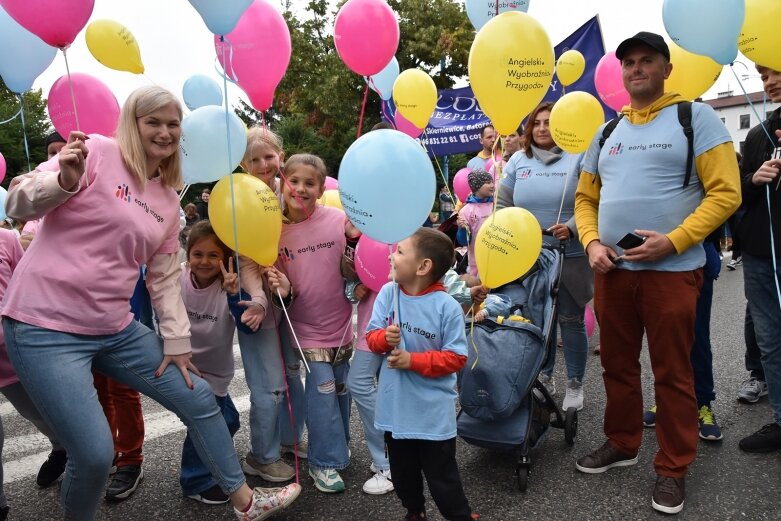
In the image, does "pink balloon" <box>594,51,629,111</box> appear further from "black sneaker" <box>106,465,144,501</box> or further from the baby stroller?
"black sneaker" <box>106,465,144,501</box>

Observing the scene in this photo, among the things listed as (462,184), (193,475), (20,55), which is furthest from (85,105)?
(462,184)

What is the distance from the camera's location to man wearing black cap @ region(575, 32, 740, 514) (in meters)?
2.44

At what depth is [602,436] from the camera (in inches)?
A: 126

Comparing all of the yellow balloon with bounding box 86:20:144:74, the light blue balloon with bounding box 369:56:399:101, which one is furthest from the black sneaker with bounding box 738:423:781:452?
the yellow balloon with bounding box 86:20:144:74

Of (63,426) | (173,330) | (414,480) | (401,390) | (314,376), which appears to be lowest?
(414,480)

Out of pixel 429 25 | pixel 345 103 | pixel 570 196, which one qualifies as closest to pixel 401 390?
pixel 570 196

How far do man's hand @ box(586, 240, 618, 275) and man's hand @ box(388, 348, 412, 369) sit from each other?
1.20 metres

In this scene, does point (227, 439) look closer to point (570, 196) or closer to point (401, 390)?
point (401, 390)

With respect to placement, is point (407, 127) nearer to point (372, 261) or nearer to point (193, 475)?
point (372, 261)

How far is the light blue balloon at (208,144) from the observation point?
235 centimetres

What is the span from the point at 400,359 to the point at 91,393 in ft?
3.85

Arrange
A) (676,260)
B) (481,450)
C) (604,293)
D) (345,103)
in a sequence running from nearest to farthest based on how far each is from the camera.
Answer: (676,260) < (604,293) < (481,450) < (345,103)

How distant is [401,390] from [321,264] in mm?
921

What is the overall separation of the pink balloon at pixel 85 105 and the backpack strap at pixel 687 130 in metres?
3.01
